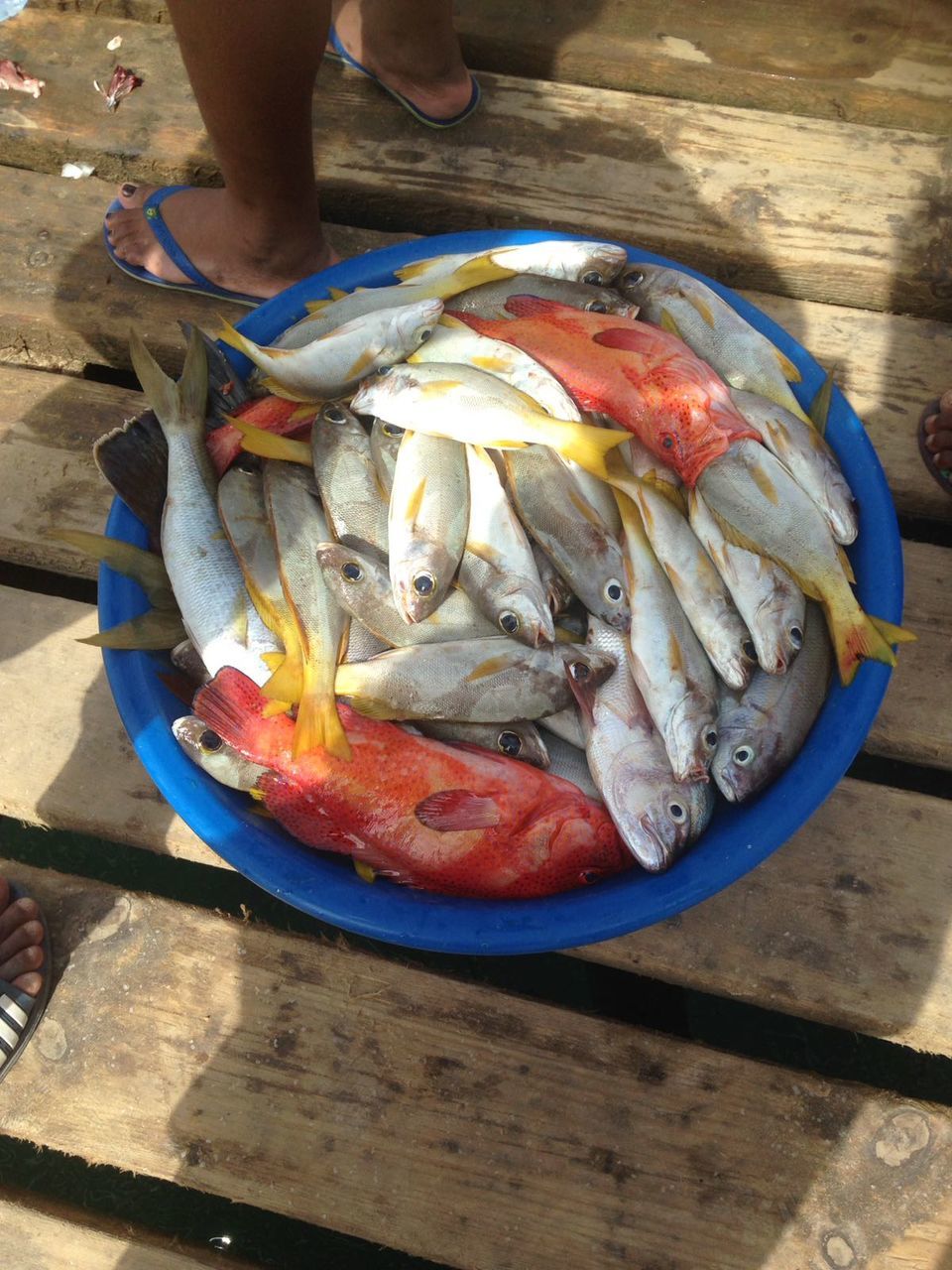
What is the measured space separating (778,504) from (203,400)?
1.12 m

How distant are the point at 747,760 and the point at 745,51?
222 cm

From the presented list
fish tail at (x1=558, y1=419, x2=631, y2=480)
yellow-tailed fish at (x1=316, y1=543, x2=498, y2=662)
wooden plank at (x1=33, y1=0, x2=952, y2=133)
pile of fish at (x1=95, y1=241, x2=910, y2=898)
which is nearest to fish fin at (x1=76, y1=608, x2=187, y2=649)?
pile of fish at (x1=95, y1=241, x2=910, y2=898)

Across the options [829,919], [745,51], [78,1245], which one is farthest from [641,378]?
[78,1245]

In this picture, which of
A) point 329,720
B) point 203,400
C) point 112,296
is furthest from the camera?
point 112,296

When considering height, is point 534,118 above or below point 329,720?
above

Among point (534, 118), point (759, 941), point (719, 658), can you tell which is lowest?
point (759, 941)

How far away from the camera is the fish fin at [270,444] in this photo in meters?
1.77

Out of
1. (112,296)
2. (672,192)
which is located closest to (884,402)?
(672,192)

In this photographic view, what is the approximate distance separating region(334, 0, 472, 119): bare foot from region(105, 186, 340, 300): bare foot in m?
0.55

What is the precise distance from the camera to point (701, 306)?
75.1 inches

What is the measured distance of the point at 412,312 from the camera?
1.78 meters

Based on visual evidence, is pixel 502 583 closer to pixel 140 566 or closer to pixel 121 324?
pixel 140 566

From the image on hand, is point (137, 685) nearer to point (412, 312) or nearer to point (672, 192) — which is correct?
point (412, 312)

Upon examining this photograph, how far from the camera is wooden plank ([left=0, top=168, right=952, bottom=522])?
2.31 metres
